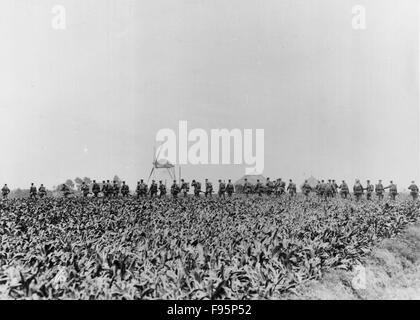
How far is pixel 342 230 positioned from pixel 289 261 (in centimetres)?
369

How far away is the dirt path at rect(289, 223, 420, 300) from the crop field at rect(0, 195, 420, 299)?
27 centimetres

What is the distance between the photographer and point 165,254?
27.5 ft

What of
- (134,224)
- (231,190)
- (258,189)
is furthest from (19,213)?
(258,189)

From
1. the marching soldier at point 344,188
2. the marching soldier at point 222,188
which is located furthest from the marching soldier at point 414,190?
the marching soldier at point 222,188

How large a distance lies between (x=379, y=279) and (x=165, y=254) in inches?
209

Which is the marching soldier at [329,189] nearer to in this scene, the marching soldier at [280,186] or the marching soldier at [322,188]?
the marching soldier at [322,188]

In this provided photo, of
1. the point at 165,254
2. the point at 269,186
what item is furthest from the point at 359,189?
the point at 165,254

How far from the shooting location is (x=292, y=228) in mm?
11797

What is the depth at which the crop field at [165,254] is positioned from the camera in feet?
23.7

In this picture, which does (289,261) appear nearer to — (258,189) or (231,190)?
(231,190)
